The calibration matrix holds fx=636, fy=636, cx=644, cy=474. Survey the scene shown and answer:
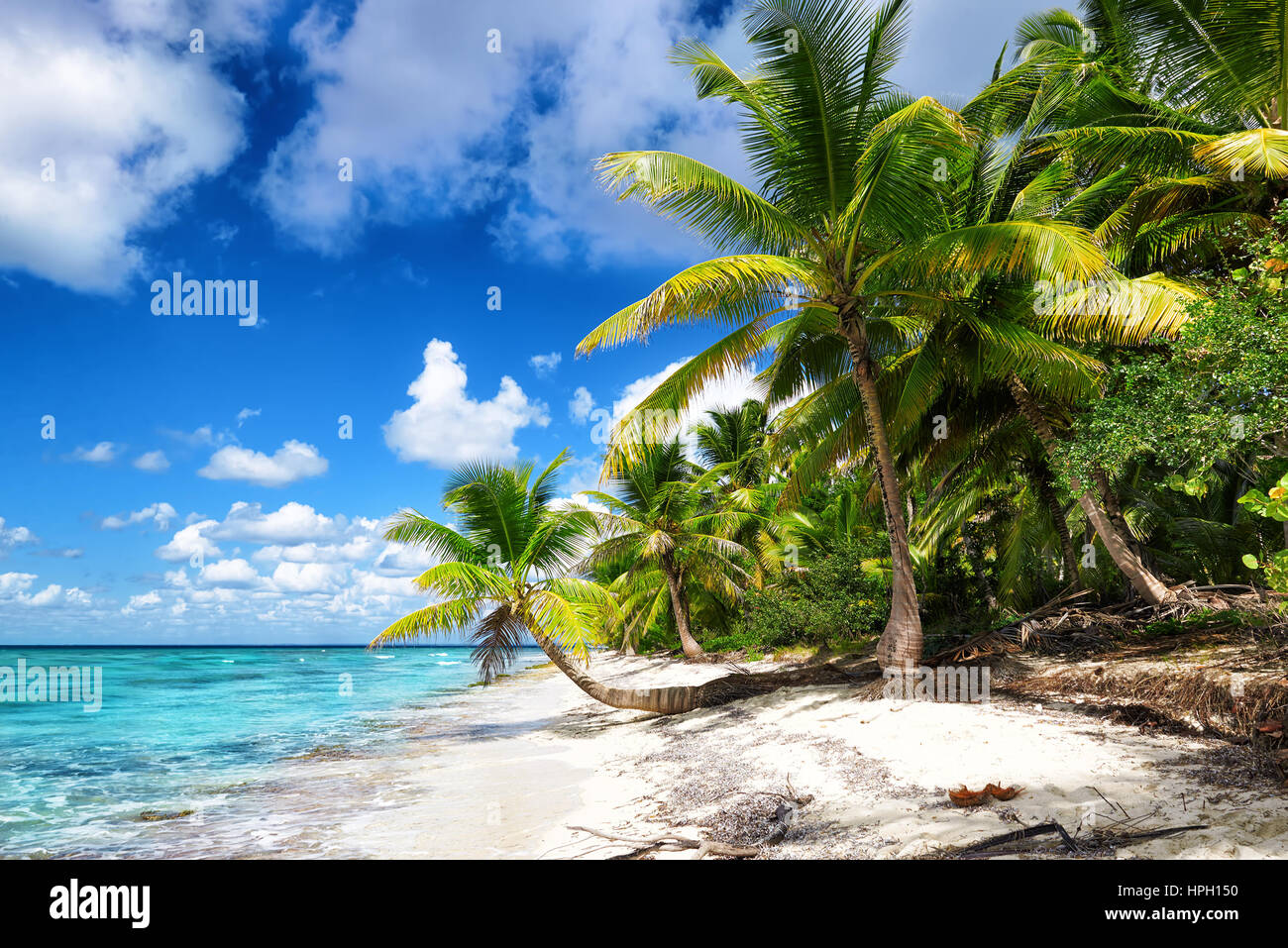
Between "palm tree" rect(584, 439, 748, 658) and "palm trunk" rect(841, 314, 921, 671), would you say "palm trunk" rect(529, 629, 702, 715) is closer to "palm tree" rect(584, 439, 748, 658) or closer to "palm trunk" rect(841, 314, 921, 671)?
"palm trunk" rect(841, 314, 921, 671)

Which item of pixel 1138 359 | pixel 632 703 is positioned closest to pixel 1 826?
pixel 632 703

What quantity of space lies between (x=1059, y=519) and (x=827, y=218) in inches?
336

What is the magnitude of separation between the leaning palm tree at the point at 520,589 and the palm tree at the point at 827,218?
3.83 meters

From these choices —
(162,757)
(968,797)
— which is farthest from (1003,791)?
(162,757)

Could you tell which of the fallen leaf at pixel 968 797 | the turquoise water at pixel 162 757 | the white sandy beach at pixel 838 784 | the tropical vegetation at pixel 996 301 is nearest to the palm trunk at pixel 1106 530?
the tropical vegetation at pixel 996 301

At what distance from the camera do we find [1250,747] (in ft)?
16.8

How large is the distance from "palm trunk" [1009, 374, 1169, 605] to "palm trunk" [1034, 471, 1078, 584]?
2847 millimetres

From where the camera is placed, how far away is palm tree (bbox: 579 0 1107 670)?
8.18m

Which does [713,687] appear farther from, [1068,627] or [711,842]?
[711,842]

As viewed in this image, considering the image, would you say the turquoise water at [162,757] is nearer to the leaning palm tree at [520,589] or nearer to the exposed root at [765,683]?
the leaning palm tree at [520,589]

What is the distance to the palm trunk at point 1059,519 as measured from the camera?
1312cm

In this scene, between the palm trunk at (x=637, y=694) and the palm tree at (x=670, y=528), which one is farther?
the palm tree at (x=670, y=528)

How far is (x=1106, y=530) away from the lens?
9.88 m
